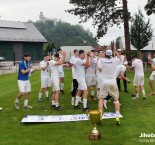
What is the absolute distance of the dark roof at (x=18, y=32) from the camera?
53906mm

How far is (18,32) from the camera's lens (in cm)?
5609

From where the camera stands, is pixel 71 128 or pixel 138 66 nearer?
pixel 71 128

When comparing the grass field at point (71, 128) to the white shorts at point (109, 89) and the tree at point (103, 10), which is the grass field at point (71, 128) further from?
the tree at point (103, 10)

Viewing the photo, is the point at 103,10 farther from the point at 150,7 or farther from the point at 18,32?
the point at 18,32

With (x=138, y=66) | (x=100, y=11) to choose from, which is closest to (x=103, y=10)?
(x=100, y=11)

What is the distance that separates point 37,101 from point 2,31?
43.0 metres

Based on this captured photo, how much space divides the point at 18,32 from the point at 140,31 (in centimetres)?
2471

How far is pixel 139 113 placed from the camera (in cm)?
1147

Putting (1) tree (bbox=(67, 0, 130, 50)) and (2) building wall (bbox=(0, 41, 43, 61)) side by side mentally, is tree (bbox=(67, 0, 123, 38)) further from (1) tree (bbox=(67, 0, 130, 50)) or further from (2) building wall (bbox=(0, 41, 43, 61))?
(2) building wall (bbox=(0, 41, 43, 61))

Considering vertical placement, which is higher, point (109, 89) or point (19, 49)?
point (19, 49)

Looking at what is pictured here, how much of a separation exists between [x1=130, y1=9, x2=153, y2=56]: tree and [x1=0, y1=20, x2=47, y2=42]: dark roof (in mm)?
21238

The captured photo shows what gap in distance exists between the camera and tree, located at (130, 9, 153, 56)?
128 ft

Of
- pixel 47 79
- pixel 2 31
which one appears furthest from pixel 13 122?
pixel 2 31

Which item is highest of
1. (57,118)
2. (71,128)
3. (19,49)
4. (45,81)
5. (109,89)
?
(19,49)
